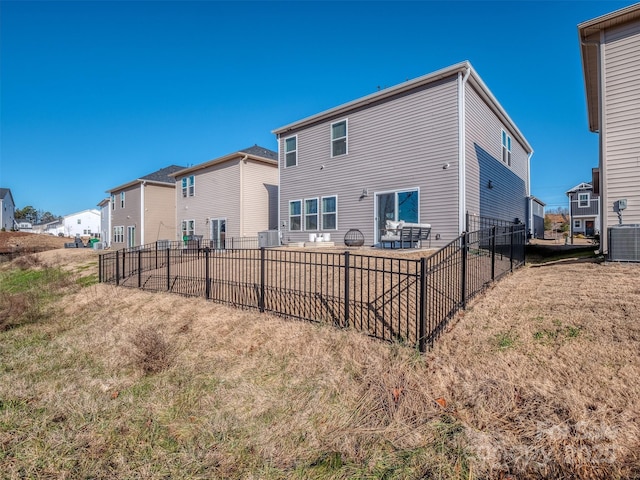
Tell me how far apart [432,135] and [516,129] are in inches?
289

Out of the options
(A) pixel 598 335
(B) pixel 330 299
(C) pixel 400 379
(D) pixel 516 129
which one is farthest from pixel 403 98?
(C) pixel 400 379

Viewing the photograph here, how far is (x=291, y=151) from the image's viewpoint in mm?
15328

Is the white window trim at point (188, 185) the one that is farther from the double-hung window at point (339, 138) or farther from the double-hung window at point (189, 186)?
the double-hung window at point (339, 138)

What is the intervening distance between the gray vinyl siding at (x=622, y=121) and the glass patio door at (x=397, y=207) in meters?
5.02

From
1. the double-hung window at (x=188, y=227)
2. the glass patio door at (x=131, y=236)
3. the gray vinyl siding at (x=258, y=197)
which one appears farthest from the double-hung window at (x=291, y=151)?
the glass patio door at (x=131, y=236)

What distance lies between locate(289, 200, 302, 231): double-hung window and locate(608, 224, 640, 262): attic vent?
10778 mm

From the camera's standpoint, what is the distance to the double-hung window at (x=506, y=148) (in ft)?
47.0

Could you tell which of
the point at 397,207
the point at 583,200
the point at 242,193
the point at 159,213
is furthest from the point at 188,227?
the point at 583,200

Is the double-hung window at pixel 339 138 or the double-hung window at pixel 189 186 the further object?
the double-hung window at pixel 189 186

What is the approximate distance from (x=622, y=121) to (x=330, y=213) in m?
9.20

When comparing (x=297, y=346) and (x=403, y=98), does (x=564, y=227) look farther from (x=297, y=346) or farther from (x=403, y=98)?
(x=297, y=346)

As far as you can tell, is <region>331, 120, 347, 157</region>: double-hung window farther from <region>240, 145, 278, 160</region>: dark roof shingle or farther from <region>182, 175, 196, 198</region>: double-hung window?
<region>182, 175, 196, 198</region>: double-hung window

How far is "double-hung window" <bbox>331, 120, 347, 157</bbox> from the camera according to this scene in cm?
1339

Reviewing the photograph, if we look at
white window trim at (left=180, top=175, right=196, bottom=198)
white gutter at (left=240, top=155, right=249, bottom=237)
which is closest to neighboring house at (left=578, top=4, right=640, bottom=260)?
white gutter at (left=240, top=155, right=249, bottom=237)
